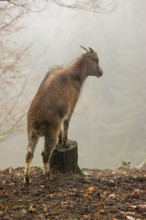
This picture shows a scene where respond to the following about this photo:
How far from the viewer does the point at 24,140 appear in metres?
27.3

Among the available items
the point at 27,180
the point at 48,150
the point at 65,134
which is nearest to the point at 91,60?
the point at 65,134

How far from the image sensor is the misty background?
26.2 m

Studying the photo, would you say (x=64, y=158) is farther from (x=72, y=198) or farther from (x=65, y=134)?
(x=72, y=198)

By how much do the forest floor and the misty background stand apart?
60.2ft

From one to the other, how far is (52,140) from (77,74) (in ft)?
5.92

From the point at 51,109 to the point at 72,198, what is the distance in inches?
60.3

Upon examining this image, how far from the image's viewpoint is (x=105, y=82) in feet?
106

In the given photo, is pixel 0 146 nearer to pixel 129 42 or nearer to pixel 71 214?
pixel 129 42

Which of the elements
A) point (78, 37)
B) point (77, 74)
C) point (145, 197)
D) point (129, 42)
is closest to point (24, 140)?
point (78, 37)

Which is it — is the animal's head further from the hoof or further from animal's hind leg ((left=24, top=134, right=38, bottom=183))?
the hoof

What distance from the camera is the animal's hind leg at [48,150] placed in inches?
227

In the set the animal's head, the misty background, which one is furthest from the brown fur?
the misty background

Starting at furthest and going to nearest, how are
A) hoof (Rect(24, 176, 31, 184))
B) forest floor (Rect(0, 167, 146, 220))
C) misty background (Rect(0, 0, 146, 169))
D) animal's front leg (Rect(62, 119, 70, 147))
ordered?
misty background (Rect(0, 0, 146, 169)), animal's front leg (Rect(62, 119, 70, 147)), hoof (Rect(24, 176, 31, 184)), forest floor (Rect(0, 167, 146, 220))

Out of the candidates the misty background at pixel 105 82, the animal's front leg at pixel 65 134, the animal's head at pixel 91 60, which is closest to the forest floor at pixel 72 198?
the animal's front leg at pixel 65 134
